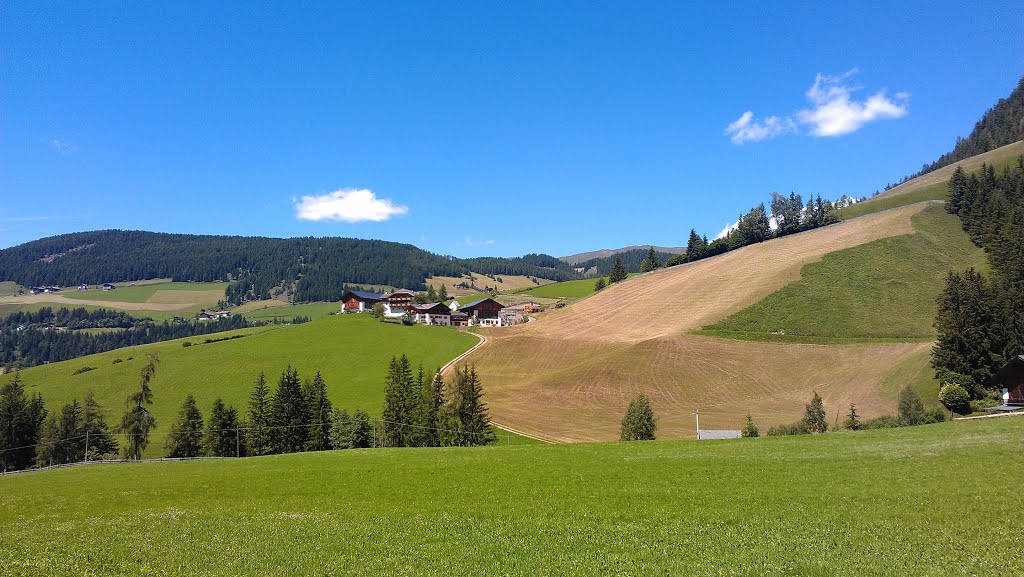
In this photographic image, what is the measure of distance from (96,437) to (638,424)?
6828 centimetres

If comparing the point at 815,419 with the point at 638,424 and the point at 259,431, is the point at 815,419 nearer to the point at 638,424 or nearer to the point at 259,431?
the point at 638,424

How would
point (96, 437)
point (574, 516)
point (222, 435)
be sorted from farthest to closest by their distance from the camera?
point (96, 437), point (222, 435), point (574, 516)

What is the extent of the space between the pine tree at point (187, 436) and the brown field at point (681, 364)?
37661 millimetres

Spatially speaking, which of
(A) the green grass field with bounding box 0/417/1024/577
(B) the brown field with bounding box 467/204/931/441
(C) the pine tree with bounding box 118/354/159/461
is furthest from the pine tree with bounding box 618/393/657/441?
(C) the pine tree with bounding box 118/354/159/461

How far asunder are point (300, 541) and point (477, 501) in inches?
278

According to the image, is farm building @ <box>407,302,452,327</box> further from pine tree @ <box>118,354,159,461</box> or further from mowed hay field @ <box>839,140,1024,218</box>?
mowed hay field @ <box>839,140,1024,218</box>

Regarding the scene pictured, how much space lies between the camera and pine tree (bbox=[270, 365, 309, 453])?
225ft

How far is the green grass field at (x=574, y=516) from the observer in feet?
44.3

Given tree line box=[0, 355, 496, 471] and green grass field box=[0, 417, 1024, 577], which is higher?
green grass field box=[0, 417, 1024, 577]

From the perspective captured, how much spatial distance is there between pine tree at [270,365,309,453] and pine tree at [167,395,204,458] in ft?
29.7

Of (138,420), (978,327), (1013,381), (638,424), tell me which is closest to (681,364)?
(638,424)

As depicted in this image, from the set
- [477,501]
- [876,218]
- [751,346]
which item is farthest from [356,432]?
[876,218]

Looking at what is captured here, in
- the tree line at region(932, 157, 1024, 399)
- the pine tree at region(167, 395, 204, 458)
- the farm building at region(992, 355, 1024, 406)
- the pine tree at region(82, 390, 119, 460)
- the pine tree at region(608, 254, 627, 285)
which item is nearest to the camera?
the farm building at region(992, 355, 1024, 406)

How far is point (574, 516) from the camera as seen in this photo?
1820 centimetres
